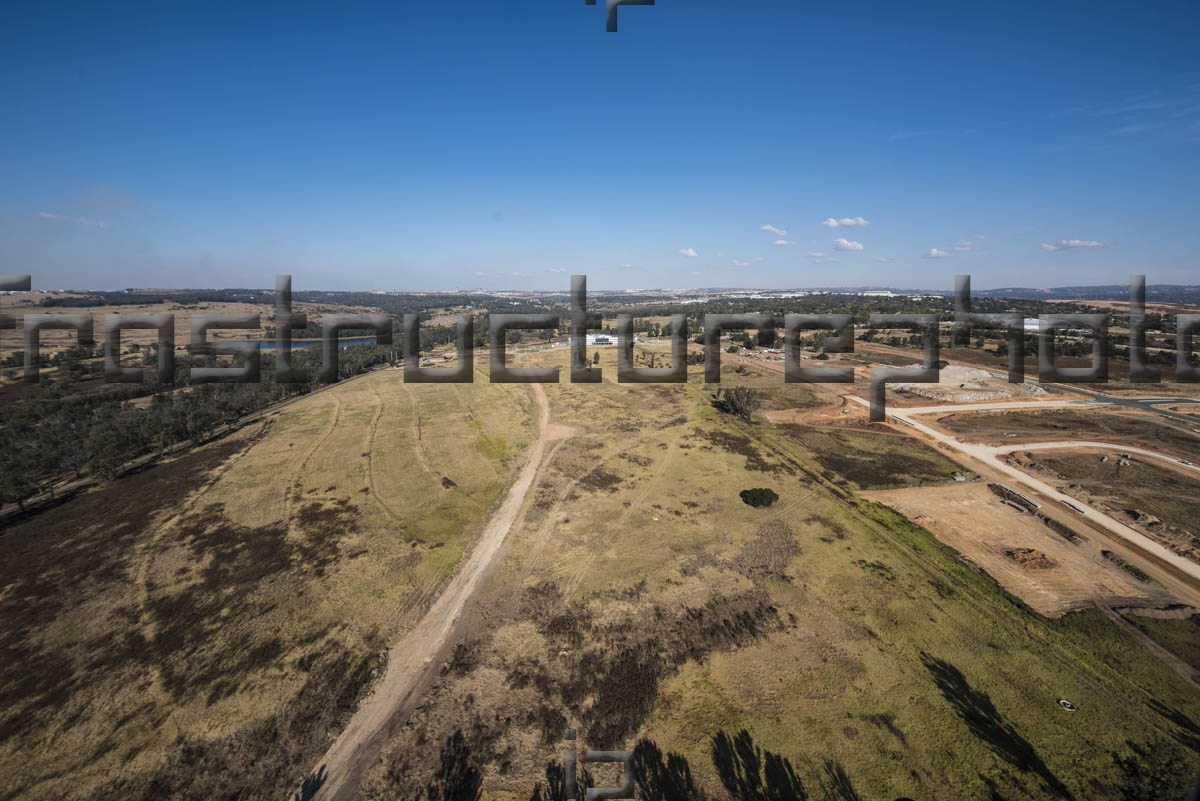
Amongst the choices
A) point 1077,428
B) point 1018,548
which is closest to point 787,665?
point 1018,548

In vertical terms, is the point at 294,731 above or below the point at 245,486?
below

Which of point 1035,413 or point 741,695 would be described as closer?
point 741,695

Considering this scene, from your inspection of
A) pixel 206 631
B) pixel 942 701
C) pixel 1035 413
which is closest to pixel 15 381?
pixel 206 631

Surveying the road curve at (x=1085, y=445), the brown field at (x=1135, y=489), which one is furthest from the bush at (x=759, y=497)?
the road curve at (x=1085, y=445)

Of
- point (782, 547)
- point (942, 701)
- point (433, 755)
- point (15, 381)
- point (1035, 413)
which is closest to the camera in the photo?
point (433, 755)

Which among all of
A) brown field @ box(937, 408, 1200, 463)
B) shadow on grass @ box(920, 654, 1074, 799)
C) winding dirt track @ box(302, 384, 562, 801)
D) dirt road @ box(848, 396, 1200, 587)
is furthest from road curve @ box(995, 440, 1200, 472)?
winding dirt track @ box(302, 384, 562, 801)

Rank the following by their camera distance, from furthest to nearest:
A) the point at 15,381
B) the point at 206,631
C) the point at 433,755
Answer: the point at 15,381 → the point at 206,631 → the point at 433,755

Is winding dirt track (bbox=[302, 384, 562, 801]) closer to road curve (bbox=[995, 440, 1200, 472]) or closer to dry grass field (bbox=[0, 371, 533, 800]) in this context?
dry grass field (bbox=[0, 371, 533, 800])

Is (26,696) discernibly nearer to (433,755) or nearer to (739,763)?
(433,755)
